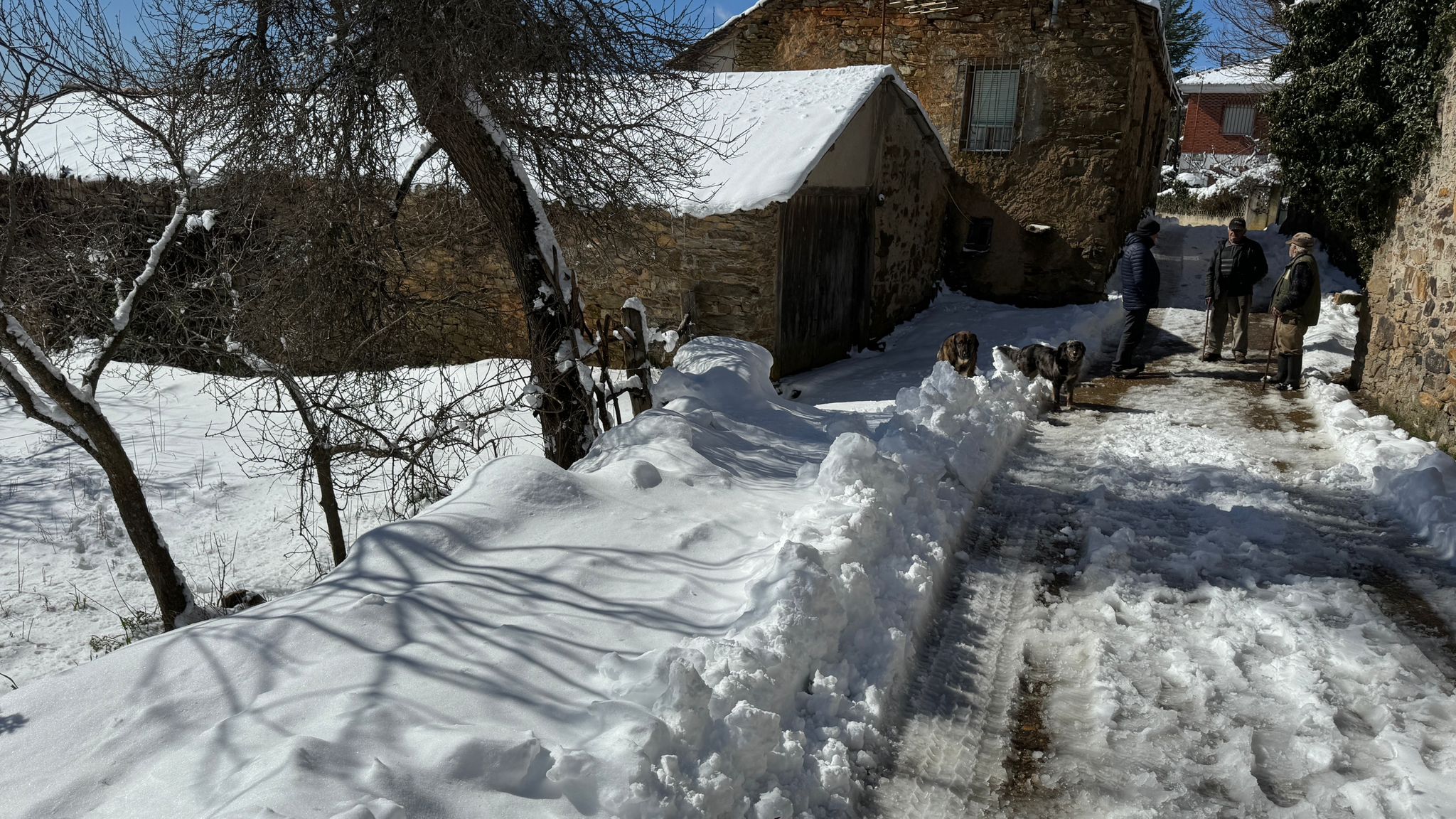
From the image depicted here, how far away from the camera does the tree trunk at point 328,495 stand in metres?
6.55

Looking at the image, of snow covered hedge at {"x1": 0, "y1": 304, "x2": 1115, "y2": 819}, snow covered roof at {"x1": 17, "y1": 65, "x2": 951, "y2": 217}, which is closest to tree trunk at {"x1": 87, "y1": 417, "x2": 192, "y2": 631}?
snow covered hedge at {"x1": 0, "y1": 304, "x2": 1115, "y2": 819}

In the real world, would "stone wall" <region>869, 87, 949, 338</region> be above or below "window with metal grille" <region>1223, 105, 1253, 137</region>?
below

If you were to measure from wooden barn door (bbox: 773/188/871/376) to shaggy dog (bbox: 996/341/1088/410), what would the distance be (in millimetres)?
2762

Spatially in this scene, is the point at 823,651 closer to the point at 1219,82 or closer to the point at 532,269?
the point at 532,269

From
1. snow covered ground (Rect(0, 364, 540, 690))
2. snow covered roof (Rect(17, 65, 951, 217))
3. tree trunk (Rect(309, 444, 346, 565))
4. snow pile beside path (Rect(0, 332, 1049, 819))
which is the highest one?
snow covered roof (Rect(17, 65, 951, 217))

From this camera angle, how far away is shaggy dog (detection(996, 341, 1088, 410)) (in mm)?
8602

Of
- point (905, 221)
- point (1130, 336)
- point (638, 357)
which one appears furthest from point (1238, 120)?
point (638, 357)

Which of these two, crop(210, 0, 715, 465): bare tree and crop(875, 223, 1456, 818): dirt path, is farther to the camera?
crop(210, 0, 715, 465): bare tree

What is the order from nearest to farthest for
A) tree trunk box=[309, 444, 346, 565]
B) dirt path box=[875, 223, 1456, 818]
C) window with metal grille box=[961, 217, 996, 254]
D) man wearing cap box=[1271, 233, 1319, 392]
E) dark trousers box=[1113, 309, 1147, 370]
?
dirt path box=[875, 223, 1456, 818] < tree trunk box=[309, 444, 346, 565] < man wearing cap box=[1271, 233, 1319, 392] < dark trousers box=[1113, 309, 1147, 370] < window with metal grille box=[961, 217, 996, 254]

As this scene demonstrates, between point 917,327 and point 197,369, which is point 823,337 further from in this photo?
point 197,369

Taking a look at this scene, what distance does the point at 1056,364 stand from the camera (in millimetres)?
8703

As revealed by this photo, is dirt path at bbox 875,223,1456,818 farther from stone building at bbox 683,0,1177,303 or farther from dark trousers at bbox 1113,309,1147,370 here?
stone building at bbox 683,0,1177,303

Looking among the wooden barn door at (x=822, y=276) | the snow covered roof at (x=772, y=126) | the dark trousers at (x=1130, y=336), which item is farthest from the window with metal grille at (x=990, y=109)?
the dark trousers at (x=1130, y=336)

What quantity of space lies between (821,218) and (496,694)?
29.3 feet
